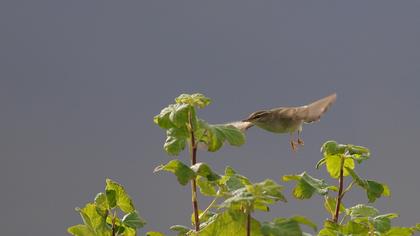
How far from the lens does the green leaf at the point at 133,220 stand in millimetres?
1314

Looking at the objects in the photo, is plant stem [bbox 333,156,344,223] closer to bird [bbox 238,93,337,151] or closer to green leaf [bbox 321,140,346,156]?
green leaf [bbox 321,140,346,156]

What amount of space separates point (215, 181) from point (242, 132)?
0.35 ft

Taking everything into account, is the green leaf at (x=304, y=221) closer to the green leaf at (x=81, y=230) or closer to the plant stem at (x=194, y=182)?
the plant stem at (x=194, y=182)

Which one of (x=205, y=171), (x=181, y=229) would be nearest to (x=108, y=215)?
(x=181, y=229)

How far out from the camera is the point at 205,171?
44.9 inches

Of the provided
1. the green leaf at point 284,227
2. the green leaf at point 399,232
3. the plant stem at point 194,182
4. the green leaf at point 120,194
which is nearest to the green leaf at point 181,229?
the plant stem at point 194,182

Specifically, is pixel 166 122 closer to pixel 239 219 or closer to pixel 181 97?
pixel 181 97

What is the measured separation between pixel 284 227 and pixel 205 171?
0.59 feet

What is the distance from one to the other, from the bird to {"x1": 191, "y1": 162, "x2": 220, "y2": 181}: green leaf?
0.47 ft

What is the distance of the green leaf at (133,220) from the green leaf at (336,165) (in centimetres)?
39

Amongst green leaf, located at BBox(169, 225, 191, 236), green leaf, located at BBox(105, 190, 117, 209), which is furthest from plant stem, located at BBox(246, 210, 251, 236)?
green leaf, located at BBox(105, 190, 117, 209)

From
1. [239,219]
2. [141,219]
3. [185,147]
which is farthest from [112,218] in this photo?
[239,219]

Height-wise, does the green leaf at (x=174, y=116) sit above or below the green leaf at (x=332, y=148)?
above

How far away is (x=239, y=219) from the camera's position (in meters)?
1.11
